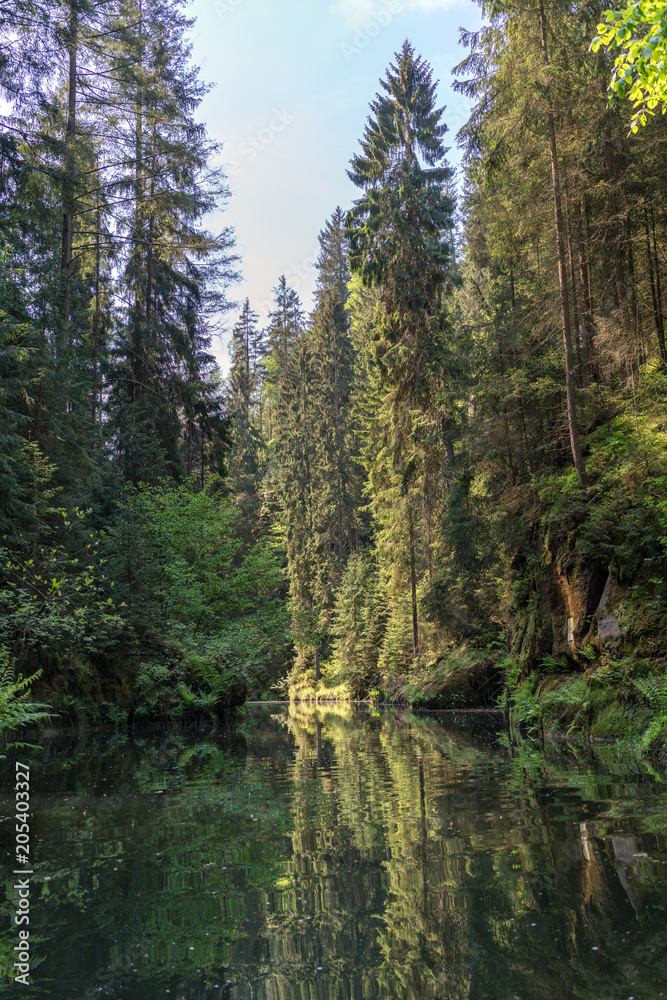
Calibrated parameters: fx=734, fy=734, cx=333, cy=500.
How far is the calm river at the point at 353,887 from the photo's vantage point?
3188 millimetres

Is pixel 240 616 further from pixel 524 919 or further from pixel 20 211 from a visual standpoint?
pixel 524 919

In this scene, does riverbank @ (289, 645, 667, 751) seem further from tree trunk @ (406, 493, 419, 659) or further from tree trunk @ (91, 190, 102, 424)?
tree trunk @ (91, 190, 102, 424)

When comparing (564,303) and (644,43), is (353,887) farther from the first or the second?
(564,303)

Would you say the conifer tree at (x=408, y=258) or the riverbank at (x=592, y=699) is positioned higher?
the conifer tree at (x=408, y=258)

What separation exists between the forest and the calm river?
2.48 m

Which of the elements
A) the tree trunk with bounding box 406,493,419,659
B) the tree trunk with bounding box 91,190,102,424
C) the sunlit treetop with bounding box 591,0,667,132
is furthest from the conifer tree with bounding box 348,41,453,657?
the sunlit treetop with bounding box 591,0,667,132

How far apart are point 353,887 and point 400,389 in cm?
2550

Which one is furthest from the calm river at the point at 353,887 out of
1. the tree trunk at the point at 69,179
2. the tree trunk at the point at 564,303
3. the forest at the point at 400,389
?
the tree trunk at the point at 69,179

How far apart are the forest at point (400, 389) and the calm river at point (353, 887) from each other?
2481 millimetres

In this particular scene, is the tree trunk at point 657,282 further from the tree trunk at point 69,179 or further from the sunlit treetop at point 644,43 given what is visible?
the tree trunk at point 69,179

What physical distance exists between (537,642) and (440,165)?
23395 mm

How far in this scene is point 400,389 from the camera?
29.0 metres

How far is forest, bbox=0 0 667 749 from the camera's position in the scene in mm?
13859

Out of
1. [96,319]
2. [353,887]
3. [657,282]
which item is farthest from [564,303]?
[96,319]
